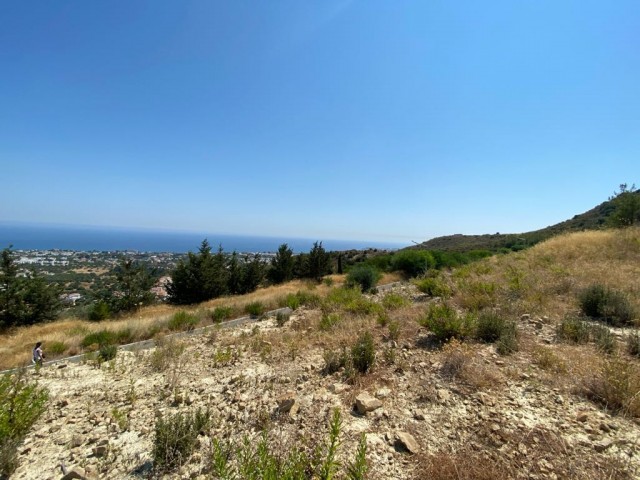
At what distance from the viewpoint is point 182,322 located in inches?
384

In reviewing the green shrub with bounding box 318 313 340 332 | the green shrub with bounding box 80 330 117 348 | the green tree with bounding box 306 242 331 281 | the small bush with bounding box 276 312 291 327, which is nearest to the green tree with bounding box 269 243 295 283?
the green tree with bounding box 306 242 331 281

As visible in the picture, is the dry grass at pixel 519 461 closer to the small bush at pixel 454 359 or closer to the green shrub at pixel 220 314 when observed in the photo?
the small bush at pixel 454 359

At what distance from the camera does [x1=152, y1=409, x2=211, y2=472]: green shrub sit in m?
2.74

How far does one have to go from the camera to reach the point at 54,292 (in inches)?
682

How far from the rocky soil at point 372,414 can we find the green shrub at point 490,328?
42 centimetres

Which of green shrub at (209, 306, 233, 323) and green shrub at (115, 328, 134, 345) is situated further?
green shrub at (209, 306, 233, 323)

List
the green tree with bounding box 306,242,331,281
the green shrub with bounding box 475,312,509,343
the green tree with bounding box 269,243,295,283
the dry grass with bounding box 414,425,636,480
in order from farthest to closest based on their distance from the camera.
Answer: the green tree with bounding box 269,243,295,283 < the green tree with bounding box 306,242,331,281 < the green shrub with bounding box 475,312,509,343 < the dry grass with bounding box 414,425,636,480

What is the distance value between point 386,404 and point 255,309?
817 centimetres

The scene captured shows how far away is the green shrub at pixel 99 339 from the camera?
831 centimetres

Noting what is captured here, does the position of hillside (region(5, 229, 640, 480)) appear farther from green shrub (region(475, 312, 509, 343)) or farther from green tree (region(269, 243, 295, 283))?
green tree (region(269, 243, 295, 283))

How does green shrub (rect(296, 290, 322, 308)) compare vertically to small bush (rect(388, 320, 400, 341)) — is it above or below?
below

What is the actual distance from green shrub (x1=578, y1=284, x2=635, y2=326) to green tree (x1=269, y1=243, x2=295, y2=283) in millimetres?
23461

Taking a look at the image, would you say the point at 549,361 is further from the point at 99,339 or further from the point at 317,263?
the point at 317,263

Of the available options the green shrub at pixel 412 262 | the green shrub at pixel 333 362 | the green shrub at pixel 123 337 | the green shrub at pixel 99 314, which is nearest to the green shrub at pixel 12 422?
the green shrub at pixel 333 362
